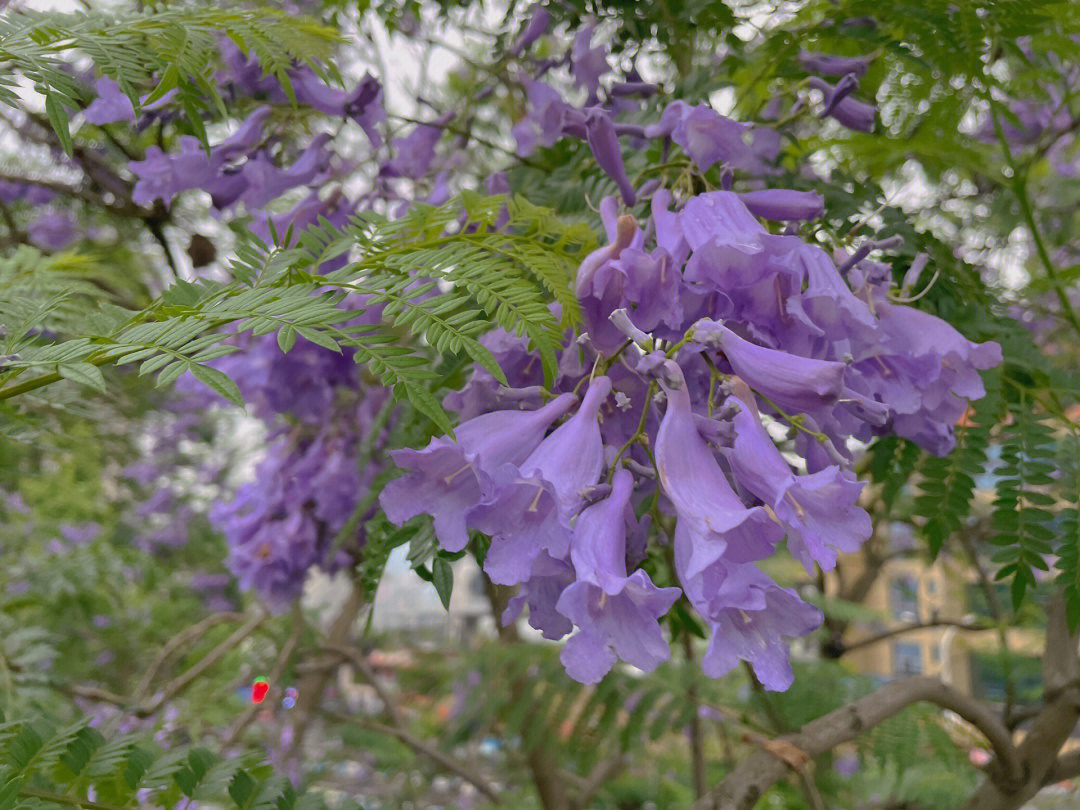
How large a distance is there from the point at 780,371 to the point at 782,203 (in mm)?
235

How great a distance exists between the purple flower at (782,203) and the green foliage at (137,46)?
45 cm

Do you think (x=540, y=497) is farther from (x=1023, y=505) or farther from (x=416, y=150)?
(x=416, y=150)

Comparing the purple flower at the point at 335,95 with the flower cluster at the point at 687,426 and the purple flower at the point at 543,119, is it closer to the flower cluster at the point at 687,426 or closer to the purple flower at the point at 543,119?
the purple flower at the point at 543,119

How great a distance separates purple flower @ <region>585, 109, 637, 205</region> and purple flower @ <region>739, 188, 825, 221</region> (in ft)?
0.38

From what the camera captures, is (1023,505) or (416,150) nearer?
(1023,505)

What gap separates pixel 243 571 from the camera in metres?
1.89

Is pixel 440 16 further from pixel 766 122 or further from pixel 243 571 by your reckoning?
pixel 243 571

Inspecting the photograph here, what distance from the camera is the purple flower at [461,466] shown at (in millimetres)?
673

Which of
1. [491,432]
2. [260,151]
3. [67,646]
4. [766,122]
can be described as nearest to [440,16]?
[260,151]

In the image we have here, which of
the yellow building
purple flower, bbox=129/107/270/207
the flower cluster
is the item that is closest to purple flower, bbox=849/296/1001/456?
the flower cluster

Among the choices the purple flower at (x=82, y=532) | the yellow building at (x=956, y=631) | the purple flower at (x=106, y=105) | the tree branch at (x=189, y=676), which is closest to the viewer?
the purple flower at (x=106, y=105)

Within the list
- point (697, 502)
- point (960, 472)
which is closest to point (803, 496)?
point (697, 502)

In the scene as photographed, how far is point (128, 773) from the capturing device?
807 millimetres

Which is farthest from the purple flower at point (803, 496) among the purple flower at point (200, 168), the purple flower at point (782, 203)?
the purple flower at point (200, 168)
